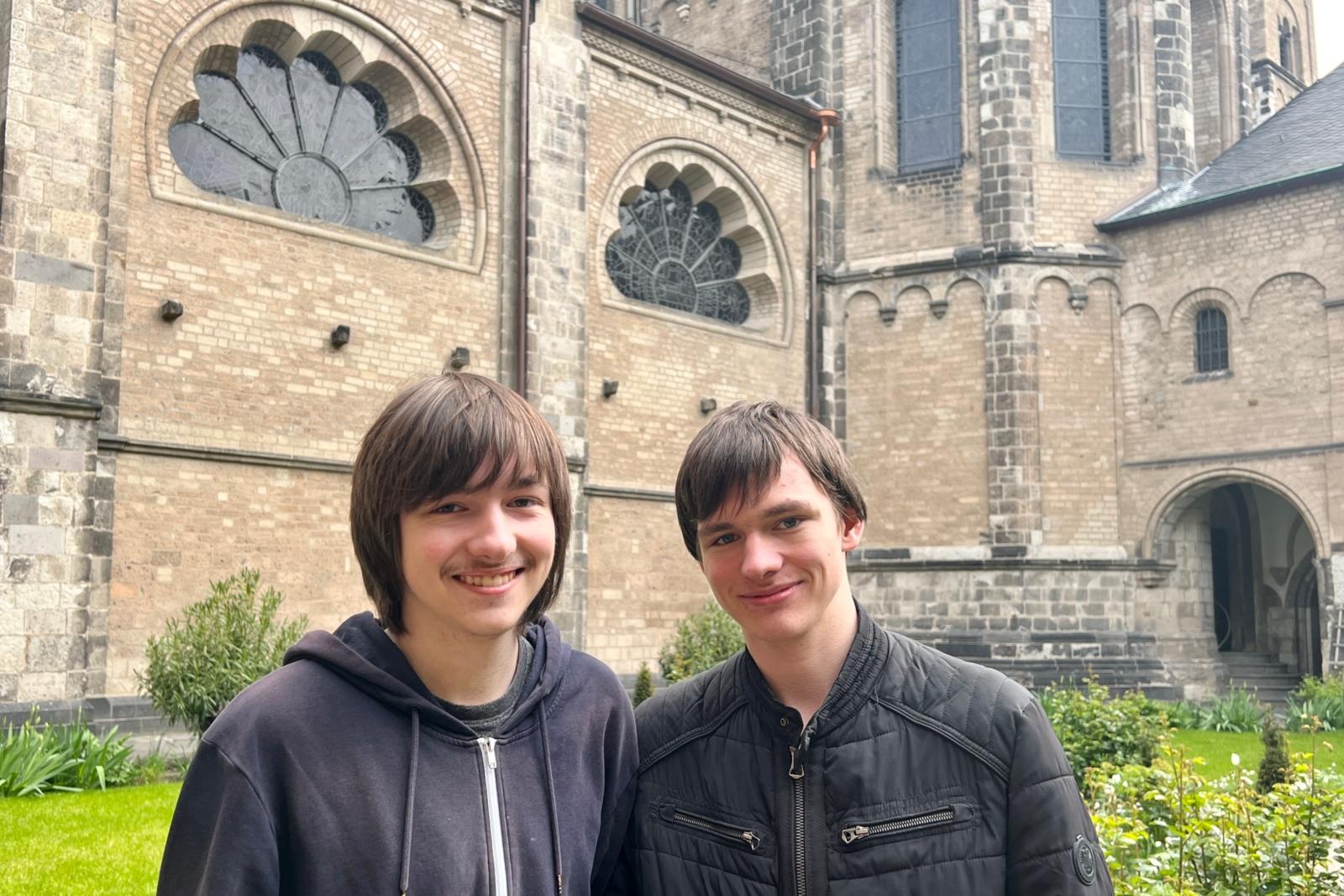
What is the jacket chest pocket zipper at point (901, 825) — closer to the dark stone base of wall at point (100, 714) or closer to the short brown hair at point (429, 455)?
the short brown hair at point (429, 455)

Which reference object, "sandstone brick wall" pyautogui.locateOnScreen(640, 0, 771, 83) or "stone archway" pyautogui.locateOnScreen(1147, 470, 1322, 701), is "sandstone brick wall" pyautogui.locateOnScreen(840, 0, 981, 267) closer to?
"sandstone brick wall" pyautogui.locateOnScreen(640, 0, 771, 83)

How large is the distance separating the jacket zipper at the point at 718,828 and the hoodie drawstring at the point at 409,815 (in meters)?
0.49

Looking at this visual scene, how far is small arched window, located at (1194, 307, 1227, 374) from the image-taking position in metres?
17.2

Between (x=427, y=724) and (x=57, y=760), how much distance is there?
7794 millimetres

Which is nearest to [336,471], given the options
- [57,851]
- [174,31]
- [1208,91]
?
[174,31]

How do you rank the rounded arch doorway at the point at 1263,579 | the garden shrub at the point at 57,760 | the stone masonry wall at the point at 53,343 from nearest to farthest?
the garden shrub at the point at 57,760, the stone masonry wall at the point at 53,343, the rounded arch doorway at the point at 1263,579

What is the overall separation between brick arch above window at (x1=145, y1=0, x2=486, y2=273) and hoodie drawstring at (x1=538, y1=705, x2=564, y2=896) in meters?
10.6

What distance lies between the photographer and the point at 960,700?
2.12 metres

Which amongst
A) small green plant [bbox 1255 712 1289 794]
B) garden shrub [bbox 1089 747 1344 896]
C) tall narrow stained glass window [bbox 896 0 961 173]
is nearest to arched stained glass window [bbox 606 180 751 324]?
tall narrow stained glass window [bbox 896 0 961 173]

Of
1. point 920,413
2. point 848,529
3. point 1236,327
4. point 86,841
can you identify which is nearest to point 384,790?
point 848,529

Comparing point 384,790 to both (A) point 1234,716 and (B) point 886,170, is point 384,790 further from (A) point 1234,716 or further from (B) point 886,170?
(B) point 886,170

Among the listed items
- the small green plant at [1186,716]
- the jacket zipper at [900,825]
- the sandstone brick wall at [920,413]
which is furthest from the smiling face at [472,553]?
the sandstone brick wall at [920,413]

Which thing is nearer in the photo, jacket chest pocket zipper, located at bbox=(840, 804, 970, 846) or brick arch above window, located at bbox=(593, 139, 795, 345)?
jacket chest pocket zipper, located at bbox=(840, 804, 970, 846)

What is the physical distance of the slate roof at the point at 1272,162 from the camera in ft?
54.3
